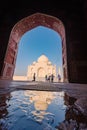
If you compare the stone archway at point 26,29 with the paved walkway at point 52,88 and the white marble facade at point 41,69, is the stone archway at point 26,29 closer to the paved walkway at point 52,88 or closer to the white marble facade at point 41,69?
the paved walkway at point 52,88

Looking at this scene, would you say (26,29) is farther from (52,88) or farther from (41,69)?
(41,69)

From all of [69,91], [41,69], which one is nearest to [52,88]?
[69,91]

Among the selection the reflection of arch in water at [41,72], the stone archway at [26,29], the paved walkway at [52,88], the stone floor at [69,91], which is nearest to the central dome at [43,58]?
the reflection of arch in water at [41,72]

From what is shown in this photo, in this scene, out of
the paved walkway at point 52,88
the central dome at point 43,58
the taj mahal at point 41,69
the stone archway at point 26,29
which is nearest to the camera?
the paved walkway at point 52,88

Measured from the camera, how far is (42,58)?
94.2 ft

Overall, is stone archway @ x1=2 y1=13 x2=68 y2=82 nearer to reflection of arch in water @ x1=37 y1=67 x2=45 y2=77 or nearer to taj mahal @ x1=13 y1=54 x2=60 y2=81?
taj mahal @ x1=13 y1=54 x2=60 y2=81

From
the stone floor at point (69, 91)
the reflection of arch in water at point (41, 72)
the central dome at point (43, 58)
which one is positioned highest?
the central dome at point (43, 58)

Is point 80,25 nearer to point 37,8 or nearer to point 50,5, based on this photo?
point 50,5

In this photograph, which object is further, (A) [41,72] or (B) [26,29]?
(A) [41,72]

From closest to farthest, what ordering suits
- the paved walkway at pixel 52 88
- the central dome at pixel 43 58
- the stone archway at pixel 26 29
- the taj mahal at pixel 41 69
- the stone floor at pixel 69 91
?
the stone floor at pixel 69 91, the paved walkway at pixel 52 88, the stone archway at pixel 26 29, the taj mahal at pixel 41 69, the central dome at pixel 43 58

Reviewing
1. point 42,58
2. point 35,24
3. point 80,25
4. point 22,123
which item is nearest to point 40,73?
point 42,58

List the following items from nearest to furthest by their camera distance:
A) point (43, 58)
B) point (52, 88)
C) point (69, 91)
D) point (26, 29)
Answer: point (69, 91) < point (52, 88) < point (26, 29) < point (43, 58)

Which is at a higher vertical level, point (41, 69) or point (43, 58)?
point (43, 58)

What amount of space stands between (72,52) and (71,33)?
1.09 metres
